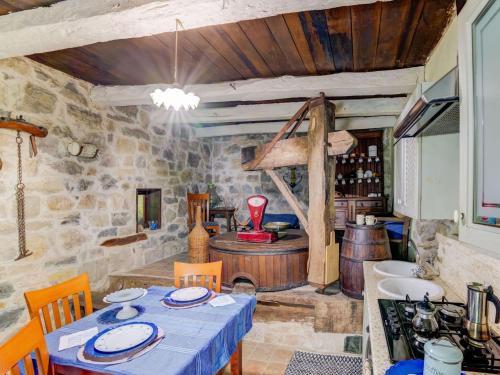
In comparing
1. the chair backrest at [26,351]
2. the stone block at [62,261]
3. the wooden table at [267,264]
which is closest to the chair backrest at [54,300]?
the chair backrest at [26,351]

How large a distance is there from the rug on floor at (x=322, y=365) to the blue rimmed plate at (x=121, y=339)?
1.46 metres

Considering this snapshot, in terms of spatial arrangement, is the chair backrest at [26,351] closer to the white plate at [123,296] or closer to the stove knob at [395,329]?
the white plate at [123,296]

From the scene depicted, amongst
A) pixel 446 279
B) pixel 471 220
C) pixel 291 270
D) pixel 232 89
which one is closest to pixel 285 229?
pixel 291 270

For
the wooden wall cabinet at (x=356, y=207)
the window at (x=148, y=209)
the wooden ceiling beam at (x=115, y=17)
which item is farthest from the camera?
the wooden wall cabinet at (x=356, y=207)

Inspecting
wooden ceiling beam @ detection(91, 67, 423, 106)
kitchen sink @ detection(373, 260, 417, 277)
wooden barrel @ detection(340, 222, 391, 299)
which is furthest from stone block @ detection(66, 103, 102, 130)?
kitchen sink @ detection(373, 260, 417, 277)

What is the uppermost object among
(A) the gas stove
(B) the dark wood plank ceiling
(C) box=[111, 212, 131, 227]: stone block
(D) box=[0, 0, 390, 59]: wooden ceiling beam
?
(B) the dark wood plank ceiling

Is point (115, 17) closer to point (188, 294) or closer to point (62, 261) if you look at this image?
point (188, 294)

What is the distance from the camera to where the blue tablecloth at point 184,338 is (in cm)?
121

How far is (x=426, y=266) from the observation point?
7.61 feet

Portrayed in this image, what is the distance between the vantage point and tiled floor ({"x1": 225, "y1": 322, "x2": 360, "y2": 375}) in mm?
2598

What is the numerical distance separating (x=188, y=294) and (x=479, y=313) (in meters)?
1.48

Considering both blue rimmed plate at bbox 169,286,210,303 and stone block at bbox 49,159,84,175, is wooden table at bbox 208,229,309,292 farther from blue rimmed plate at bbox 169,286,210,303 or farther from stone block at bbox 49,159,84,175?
stone block at bbox 49,159,84,175

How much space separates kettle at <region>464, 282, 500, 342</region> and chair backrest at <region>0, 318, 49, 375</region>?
1.70 metres

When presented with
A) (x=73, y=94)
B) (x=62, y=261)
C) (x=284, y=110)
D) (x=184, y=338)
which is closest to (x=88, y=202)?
(x=62, y=261)
